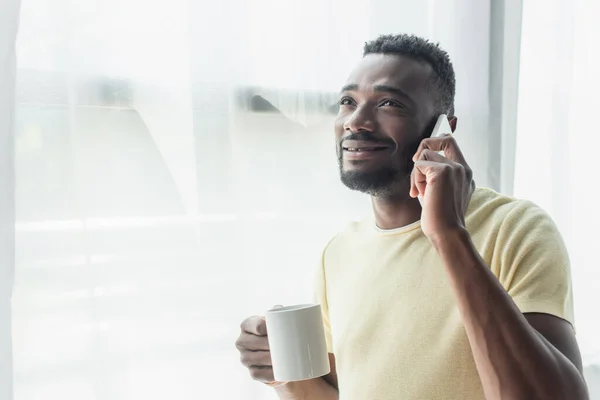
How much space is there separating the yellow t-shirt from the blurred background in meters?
0.26

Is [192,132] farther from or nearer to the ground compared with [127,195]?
farther from the ground

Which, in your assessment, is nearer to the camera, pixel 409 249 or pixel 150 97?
pixel 409 249

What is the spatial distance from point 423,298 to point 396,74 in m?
0.43

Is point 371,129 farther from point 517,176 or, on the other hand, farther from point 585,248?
point 585,248

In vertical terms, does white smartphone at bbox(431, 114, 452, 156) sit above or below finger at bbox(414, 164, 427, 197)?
above

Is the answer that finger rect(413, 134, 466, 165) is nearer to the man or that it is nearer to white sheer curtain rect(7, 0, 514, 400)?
the man

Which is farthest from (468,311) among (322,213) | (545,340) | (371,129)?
(322,213)

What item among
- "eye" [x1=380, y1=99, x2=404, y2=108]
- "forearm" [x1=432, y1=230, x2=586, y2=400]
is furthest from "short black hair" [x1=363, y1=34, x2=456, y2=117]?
"forearm" [x1=432, y1=230, x2=586, y2=400]

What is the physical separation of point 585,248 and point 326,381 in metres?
1.00

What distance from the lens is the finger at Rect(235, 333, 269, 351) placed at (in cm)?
118

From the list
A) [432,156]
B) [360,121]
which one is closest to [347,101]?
A: [360,121]

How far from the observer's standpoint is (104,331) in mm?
1280

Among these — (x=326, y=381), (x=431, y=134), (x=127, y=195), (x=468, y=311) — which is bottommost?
(x=326, y=381)

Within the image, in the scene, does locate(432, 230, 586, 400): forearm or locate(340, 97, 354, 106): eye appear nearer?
locate(432, 230, 586, 400): forearm
